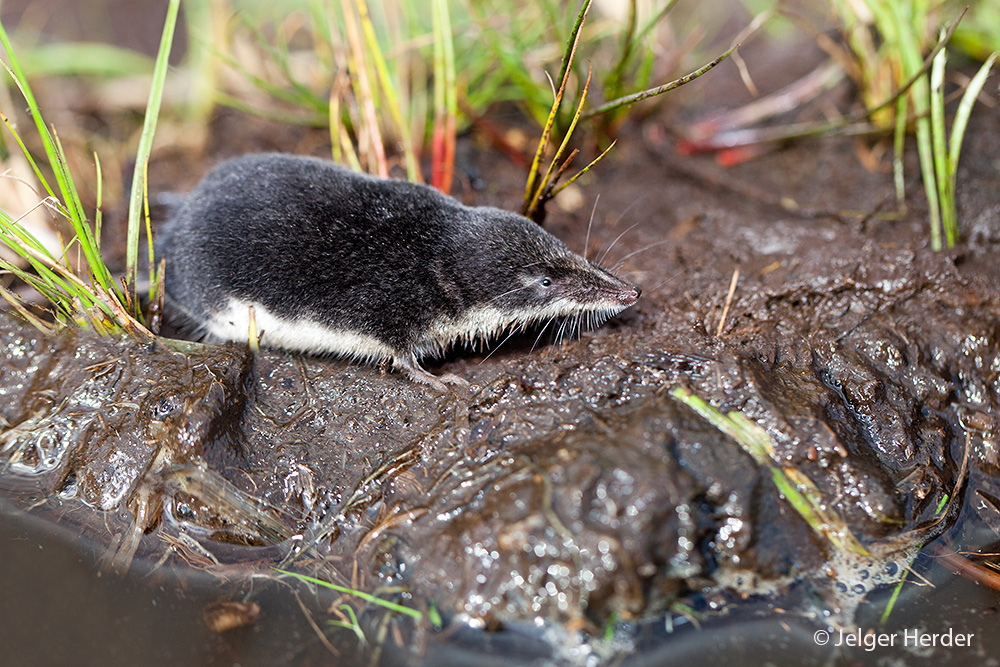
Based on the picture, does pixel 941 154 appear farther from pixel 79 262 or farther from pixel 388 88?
pixel 79 262

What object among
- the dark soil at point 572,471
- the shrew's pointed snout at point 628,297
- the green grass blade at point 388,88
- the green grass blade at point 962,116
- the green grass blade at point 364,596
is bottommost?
the green grass blade at point 364,596

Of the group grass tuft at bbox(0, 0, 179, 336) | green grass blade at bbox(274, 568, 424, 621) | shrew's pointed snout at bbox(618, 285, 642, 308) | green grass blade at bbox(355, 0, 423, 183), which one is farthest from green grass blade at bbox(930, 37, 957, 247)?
grass tuft at bbox(0, 0, 179, 336)

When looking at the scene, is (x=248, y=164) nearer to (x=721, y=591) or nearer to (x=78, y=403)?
(x=78, y=403)

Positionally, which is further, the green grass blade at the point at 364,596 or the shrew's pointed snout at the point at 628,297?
the shrew's pointed snout at the point at 628,297

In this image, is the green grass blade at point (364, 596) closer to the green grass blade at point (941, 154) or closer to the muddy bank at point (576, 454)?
the muddy bank at point (576, 454)

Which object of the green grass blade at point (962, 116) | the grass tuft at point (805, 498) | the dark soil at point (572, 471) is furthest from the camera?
the green grass blade at point (962, 116)

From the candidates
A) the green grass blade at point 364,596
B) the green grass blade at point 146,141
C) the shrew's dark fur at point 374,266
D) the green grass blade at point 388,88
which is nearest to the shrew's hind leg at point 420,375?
the shrew's dark fur at point 374,266

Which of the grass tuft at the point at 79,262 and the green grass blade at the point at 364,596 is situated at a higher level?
the grass tuft at the point at 79,262

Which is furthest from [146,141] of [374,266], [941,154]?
[941,154]
